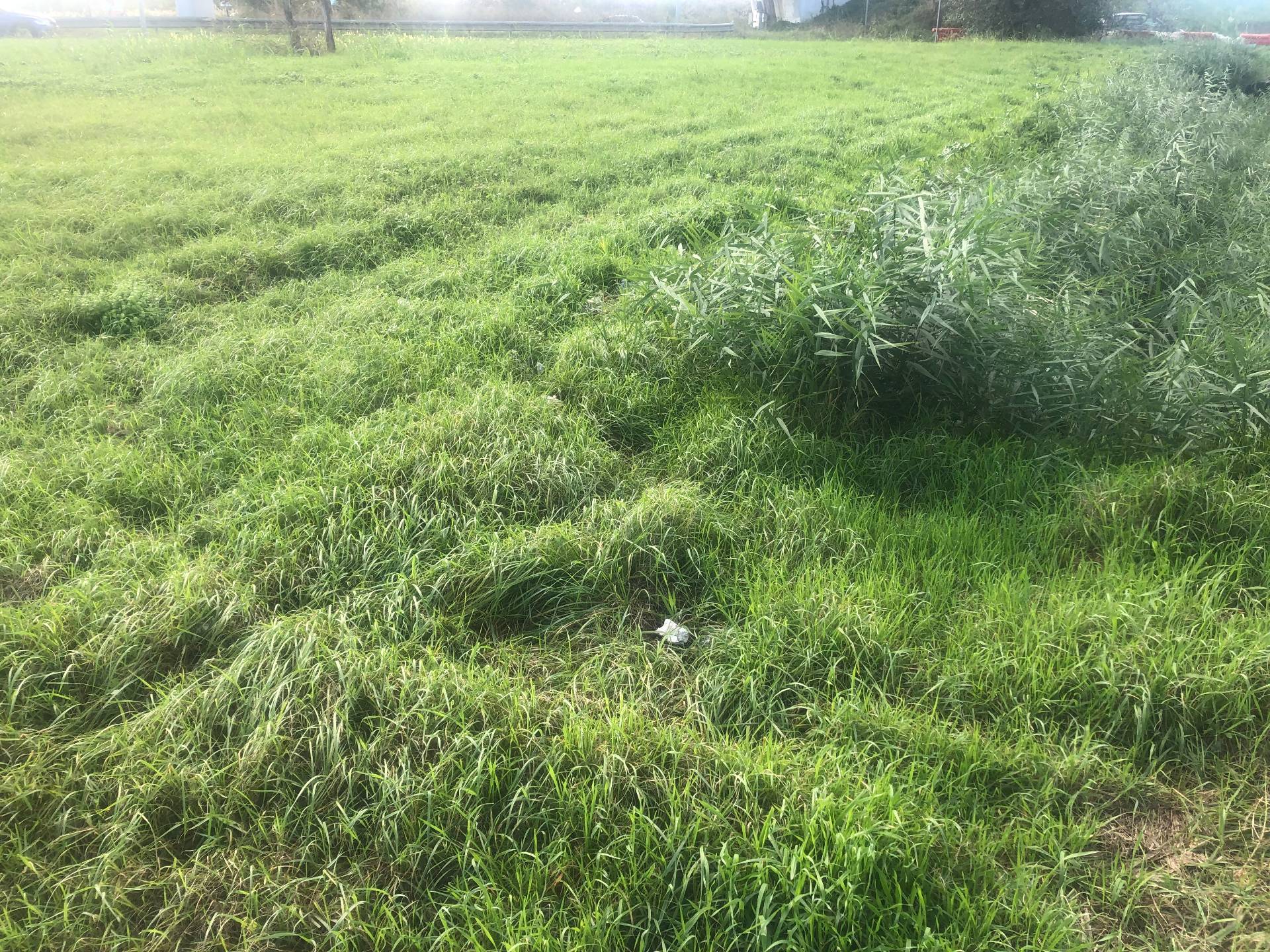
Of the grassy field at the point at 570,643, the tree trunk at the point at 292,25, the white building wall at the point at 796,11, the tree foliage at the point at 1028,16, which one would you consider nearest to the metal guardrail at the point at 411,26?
the tree trunk at the point at 292,25

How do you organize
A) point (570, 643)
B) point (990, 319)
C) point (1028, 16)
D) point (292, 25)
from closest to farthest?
point (570, 643)
point (990, 319)
point (292, 25)
point (1028, 16)

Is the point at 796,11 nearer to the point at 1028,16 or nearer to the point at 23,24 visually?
the point at 1028,16

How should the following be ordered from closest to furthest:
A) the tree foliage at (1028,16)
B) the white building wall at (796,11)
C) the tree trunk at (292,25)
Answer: the tree trunk at (292,25)
the tree foliage at (1028,16)
the white building wall at (796,11)

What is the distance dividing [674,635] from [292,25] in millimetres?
15449

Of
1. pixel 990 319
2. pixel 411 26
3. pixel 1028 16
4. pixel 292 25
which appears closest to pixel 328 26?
pixel 292 25

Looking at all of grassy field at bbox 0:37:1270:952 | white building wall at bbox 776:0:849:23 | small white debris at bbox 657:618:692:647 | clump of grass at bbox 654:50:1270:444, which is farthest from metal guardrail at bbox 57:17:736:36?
small white debris at bbox 657:618:692:647

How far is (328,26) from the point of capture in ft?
45.5

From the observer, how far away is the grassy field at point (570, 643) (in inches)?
71.9

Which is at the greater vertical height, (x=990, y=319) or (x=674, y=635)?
(x=990, y=319)

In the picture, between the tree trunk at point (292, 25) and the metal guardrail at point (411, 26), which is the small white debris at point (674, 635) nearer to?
the metal guardrail at point (411, 26)

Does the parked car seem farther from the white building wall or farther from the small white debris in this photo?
the white building wall

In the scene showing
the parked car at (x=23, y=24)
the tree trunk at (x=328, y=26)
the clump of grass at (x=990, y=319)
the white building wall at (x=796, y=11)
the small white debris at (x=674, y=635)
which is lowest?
the small white debris at (x=674, y=635)

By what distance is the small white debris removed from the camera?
8.64 feet

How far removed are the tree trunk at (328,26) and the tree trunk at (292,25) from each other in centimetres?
47
